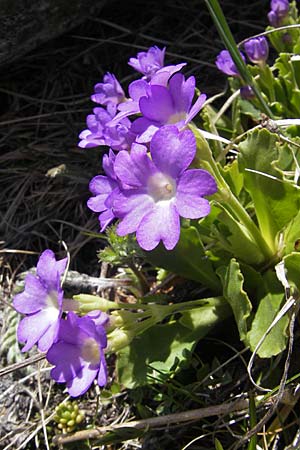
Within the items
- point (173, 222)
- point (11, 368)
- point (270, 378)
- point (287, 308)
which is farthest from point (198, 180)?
point (11, 368)

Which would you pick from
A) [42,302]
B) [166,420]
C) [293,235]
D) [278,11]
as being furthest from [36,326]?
[278,11]

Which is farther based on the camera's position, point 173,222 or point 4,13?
point 4,13

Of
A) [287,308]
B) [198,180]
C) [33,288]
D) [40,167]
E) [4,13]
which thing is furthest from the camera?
[40,167]

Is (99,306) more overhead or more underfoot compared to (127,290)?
more overhead

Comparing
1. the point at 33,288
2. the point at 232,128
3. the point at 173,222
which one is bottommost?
the point at 232,128

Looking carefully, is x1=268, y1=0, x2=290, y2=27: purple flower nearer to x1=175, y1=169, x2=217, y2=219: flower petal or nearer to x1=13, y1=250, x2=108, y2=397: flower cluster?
x1=175, y1=169, x2=217, y2=219: flower petal

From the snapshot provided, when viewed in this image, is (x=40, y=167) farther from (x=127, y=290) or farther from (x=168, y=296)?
(x=168, y=296)

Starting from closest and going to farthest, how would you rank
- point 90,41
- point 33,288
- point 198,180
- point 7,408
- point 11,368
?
1. point 198,180
2. point 33,288
3. point 11,368
4. point 7,408
5. point 90,41

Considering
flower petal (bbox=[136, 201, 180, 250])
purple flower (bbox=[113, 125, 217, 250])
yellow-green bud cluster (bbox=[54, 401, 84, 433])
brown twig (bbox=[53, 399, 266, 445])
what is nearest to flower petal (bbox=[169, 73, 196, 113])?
purple flower (bbox=[113, 125, 217, 250])
